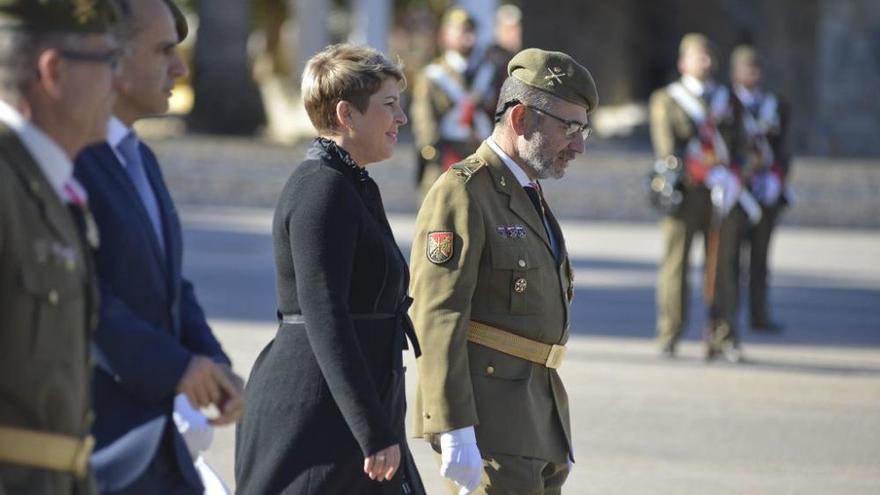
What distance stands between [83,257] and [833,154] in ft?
73.8

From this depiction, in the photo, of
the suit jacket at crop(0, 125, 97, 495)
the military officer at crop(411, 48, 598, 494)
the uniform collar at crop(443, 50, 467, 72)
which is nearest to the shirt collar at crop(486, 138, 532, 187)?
the military officer at crop(411, 48, 598, 494)

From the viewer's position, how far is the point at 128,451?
11.9ft

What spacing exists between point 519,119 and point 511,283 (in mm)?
467

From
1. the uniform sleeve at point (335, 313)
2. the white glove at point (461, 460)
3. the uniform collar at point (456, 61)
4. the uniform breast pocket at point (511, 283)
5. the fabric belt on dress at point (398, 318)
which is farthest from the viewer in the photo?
the uniform collar at point (456, 61)

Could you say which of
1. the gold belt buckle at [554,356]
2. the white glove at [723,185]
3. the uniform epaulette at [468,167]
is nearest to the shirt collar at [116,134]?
the uniform epaulette at [468,167]

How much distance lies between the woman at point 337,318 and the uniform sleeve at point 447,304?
0.17 m

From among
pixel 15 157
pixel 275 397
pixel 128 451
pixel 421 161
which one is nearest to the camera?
pixel 15 157

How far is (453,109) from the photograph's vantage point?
13.2 m

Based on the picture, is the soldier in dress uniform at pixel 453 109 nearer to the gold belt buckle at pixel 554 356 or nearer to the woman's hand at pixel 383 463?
the gold belt buckle at pixel 554 356

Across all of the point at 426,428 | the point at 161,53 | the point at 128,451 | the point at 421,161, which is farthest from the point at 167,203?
the point at 421,161

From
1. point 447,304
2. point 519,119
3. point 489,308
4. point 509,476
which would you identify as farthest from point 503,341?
point 519,119

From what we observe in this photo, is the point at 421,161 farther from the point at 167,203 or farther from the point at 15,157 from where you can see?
the point at 15,157

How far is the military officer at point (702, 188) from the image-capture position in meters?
11.5

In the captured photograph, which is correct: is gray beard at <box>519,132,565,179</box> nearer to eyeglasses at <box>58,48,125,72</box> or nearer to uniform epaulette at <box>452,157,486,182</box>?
uniform epaulette at <box>452,157,486,182</box>
